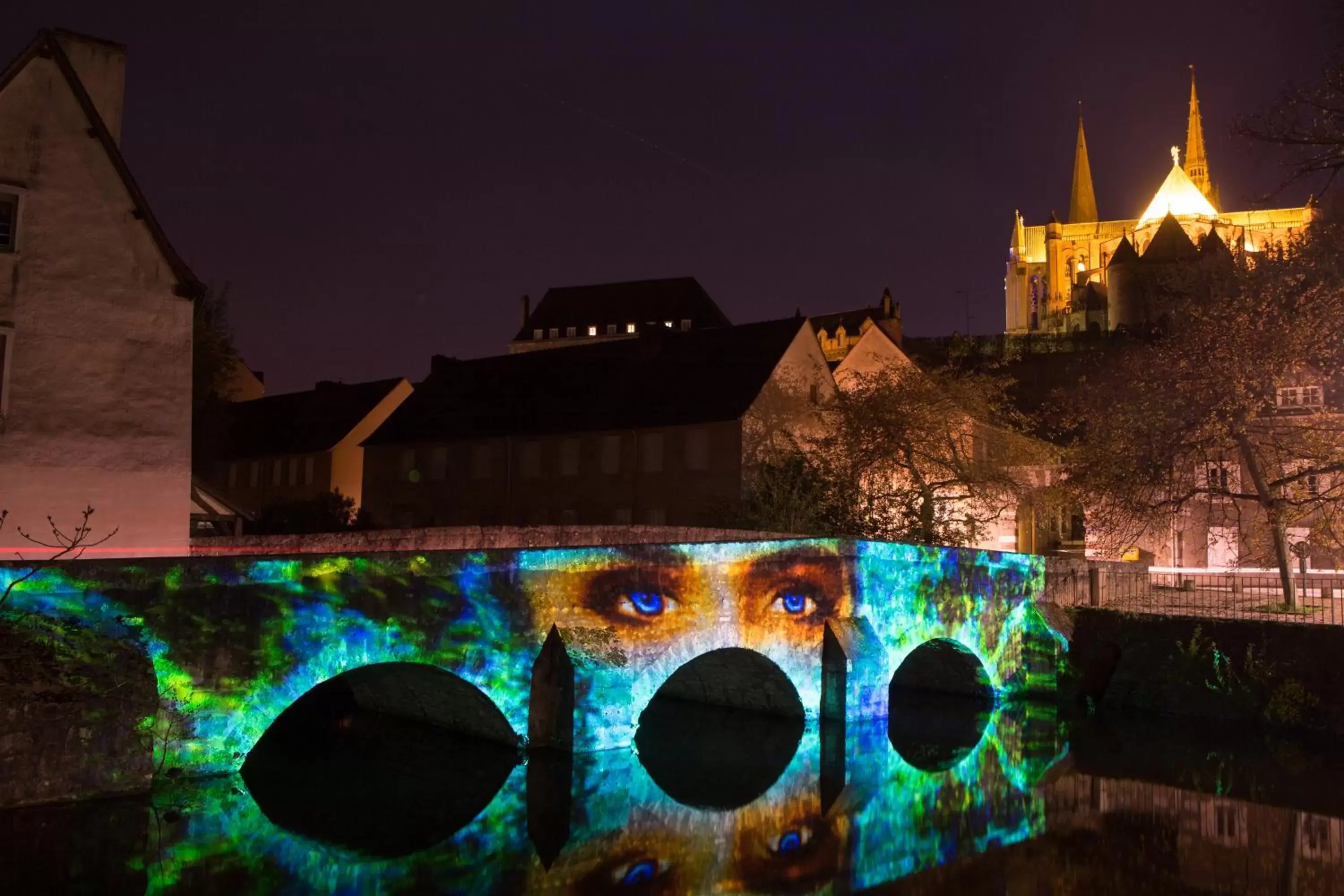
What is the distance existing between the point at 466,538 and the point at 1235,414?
17830 mm

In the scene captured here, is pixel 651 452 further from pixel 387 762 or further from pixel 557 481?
pixel 387 762

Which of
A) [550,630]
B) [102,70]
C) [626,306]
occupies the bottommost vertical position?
[550,630]

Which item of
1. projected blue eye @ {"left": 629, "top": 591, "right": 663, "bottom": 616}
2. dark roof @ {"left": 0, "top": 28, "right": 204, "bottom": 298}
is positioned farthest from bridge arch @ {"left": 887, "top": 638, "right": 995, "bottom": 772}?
dark roof @ {"left": 0, "top": 28, "right": 204, "bottom": 298}

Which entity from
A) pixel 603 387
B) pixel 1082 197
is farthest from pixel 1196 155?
pixel 603 387

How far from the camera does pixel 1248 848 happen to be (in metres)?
15.0

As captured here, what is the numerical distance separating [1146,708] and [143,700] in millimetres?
19955

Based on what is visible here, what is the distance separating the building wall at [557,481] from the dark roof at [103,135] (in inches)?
676

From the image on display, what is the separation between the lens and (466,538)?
24.7 m

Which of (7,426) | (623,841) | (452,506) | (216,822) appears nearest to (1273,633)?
(623,841)

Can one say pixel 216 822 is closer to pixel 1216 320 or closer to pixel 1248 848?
pixel 1248 848

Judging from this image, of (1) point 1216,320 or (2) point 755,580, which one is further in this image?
(1) point 1216,320

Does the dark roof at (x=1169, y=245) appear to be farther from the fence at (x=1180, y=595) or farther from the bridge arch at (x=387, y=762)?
the bridge arch at (x=387, y=762)

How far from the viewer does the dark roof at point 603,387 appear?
36844 mm

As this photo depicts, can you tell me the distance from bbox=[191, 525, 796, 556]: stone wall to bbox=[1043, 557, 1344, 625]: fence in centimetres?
823
